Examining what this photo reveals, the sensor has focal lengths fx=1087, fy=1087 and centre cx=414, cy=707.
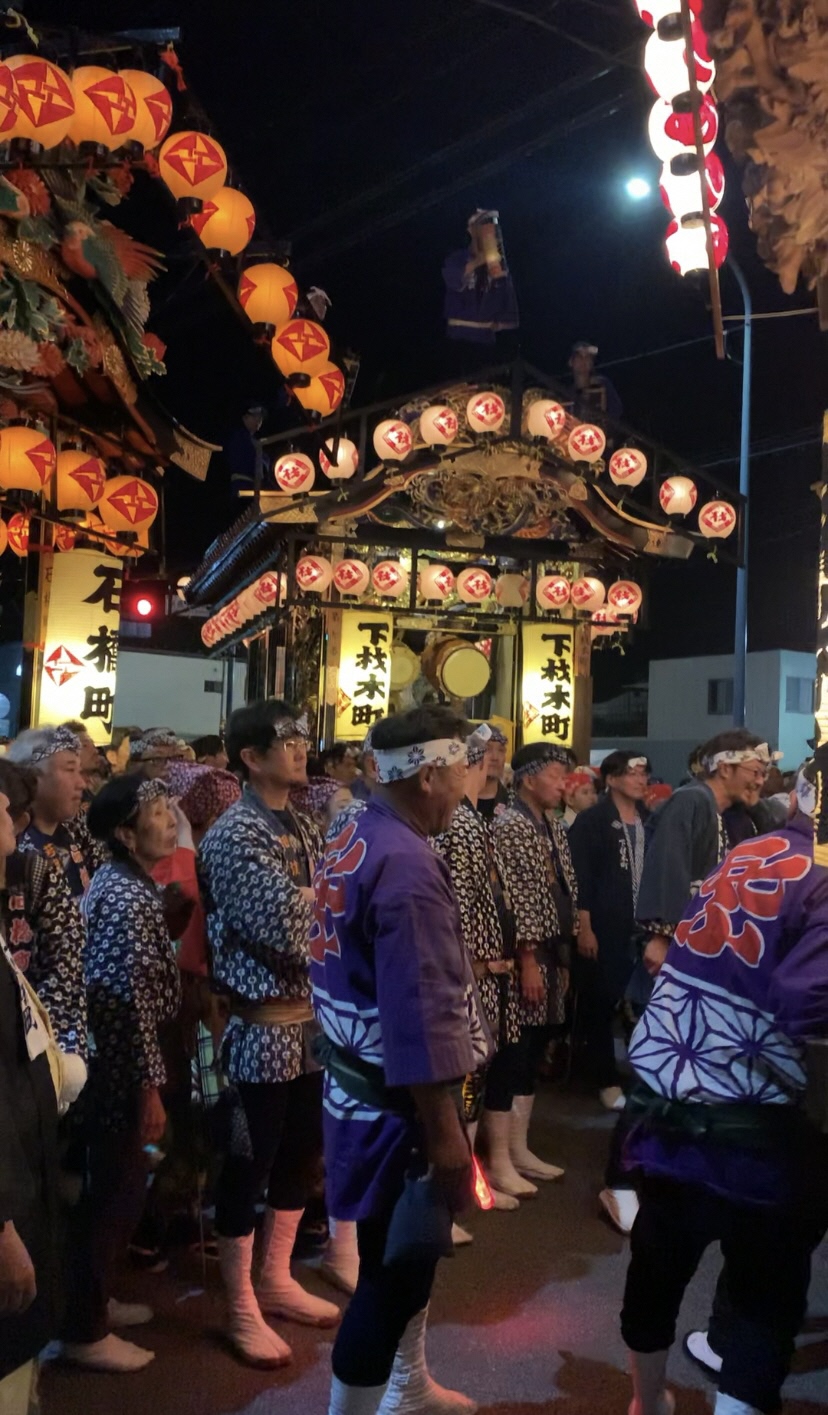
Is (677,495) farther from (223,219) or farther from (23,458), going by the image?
(23,458)

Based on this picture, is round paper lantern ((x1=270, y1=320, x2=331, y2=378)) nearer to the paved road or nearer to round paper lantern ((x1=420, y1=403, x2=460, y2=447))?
round paper lantern ((x1=420, y1=403, x2=460, y2=447))

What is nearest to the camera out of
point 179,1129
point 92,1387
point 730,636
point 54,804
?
point 92,1387

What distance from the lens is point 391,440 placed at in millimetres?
13828

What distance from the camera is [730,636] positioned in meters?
32.3

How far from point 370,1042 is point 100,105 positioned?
23.6ft

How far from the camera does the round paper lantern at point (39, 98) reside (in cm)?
707

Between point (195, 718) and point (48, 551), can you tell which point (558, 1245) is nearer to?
Answer: point (48, 551)

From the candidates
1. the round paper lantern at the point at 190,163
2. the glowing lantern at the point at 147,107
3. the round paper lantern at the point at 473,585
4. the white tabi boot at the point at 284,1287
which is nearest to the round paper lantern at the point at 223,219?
the round paper lantern at the point at 190,163

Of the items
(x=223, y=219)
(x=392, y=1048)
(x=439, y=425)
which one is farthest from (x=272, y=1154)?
(x=439, y=425)

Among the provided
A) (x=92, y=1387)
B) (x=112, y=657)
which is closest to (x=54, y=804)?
(x=92, y=1387)

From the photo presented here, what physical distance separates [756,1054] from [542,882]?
313 centimetres

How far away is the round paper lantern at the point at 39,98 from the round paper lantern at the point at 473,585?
343 inches

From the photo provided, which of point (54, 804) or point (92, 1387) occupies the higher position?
point (54, 804)

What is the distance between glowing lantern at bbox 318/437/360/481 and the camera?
45.1 ft
